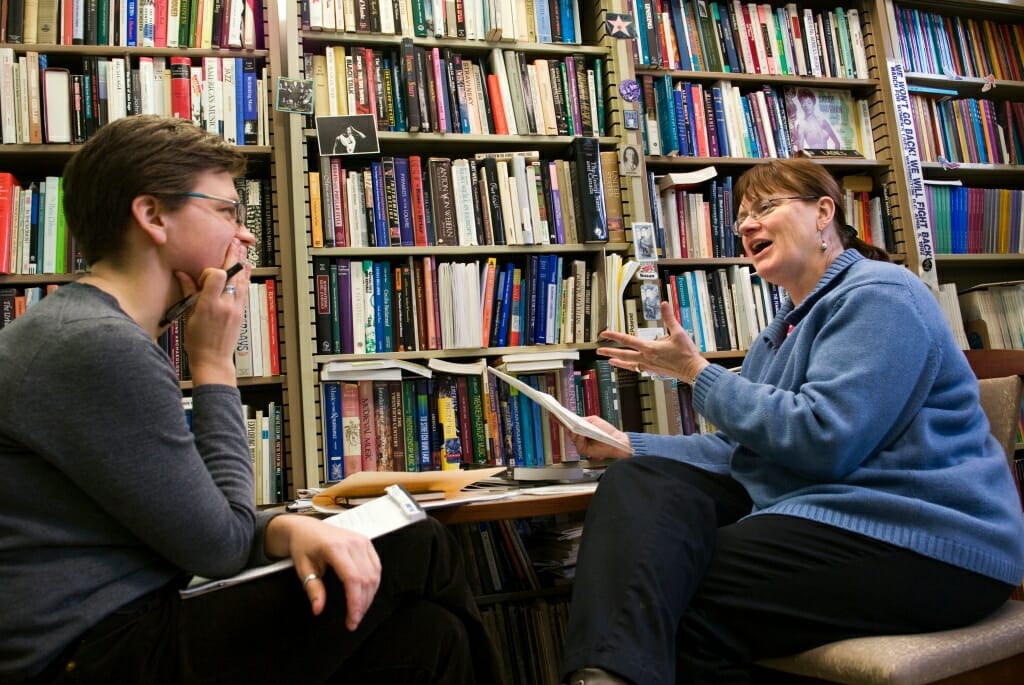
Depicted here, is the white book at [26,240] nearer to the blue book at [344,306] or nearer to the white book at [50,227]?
the white book at [50,227]

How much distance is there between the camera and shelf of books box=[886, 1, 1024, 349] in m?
2.83

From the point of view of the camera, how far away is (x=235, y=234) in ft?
3.75

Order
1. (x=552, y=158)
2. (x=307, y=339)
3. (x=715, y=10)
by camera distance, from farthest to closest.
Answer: (x=715, y=10), (x=552, y=158), (x=307, y=339)

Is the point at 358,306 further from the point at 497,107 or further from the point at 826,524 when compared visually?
the point at 826,524

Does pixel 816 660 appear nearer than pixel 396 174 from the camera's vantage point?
Yes

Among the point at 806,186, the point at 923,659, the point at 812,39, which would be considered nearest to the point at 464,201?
the point at 806,186

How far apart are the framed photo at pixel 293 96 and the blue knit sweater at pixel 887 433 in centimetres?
148

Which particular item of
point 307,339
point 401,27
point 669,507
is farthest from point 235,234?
point 401,27

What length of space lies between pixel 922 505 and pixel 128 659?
1.01 m

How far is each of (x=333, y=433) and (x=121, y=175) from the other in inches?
46.4

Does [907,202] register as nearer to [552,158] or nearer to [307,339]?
[552,158]

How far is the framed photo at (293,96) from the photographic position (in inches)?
84.6

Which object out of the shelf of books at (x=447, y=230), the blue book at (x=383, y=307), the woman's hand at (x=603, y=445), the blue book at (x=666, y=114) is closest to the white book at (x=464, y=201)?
the shelf of books at (x=447, y=230)

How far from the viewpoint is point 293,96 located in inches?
84.9
